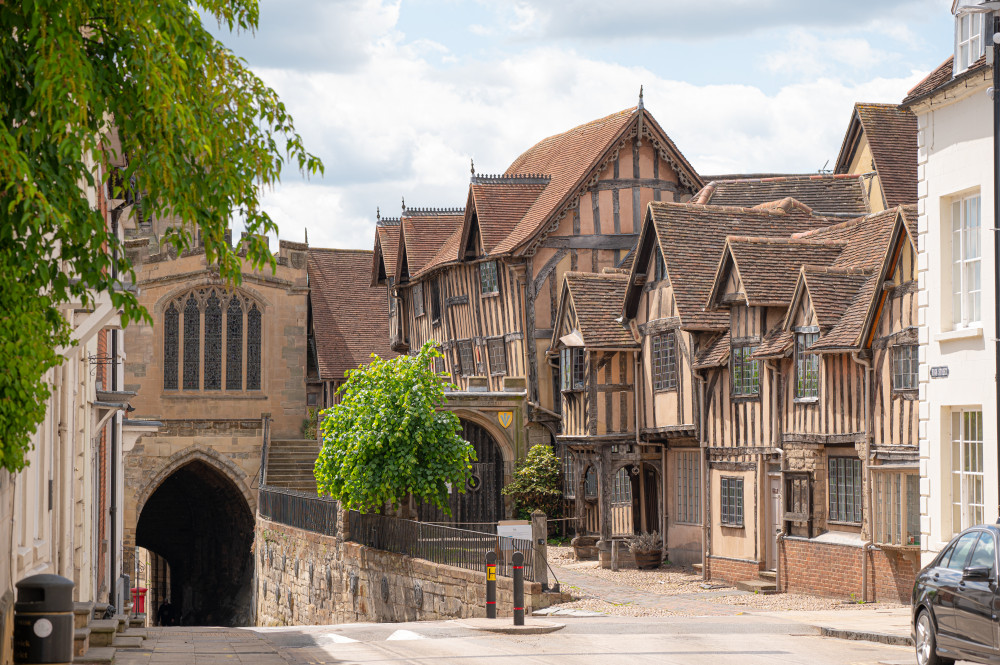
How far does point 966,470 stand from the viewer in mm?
17391

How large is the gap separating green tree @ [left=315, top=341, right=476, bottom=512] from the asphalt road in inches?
291

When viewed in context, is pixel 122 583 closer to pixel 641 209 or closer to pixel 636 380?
pixel 636 380

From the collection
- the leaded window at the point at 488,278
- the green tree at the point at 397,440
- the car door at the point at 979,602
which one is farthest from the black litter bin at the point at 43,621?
the leaded window at the point at 488,278

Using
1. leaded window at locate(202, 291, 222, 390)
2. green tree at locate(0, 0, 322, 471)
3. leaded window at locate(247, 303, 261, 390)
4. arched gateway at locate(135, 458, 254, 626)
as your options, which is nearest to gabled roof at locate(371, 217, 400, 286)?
leaded window at locate(247, 303, 261, 390)

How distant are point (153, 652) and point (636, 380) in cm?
1730

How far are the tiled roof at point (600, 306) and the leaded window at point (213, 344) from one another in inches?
703

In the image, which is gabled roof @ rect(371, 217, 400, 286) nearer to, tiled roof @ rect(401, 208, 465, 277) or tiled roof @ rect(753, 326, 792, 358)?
tiled roof @ rect(401, 208, 465, 277)

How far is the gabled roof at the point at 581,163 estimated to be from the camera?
1417 inches

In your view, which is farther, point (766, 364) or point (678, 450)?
point (678, 450)

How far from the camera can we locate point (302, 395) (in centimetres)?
4706

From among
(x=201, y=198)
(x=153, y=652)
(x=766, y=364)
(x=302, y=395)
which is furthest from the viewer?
(x=302, y=395)

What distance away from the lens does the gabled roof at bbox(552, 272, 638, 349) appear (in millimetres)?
30578

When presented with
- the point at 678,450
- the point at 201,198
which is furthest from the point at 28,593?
the point at 678,450

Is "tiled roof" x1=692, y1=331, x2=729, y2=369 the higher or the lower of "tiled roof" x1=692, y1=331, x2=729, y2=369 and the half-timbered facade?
the lower
